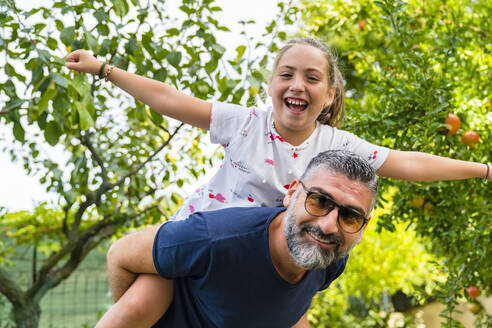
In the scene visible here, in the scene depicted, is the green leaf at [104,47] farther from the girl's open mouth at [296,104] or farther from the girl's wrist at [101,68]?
the girl's open mouth at [296,104]

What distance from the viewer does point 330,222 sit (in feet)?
3.72

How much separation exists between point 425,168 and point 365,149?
7.1 inches

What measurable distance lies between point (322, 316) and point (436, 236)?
3.68 metres

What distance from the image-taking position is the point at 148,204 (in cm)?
334

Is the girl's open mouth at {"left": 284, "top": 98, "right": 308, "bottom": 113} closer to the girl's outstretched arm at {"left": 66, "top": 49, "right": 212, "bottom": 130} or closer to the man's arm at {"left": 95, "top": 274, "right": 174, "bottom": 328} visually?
the girl's outstretched arm at {"left": 66, "top": 49, "right": 212, "bottom": 130}

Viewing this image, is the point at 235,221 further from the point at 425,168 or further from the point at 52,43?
the point at 52,43

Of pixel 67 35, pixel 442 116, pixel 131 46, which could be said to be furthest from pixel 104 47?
pixel 442 116

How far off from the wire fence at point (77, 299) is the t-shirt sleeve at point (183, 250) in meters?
3.54

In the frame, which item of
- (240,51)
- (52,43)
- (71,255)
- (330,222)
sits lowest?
(330,222)

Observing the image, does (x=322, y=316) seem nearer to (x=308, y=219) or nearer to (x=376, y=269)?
(x=376, y=269)

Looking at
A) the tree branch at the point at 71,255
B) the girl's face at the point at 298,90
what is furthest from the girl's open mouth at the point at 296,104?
the tree branch at the point at 71,255

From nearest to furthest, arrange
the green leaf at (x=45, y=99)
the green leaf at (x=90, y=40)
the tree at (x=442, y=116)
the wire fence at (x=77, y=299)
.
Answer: the green leaf at (x=45, y=99) < the green leaf at (x=90, y=40) < the tree at (x=442, y=116) < the wire fence at (x=77, y=299)

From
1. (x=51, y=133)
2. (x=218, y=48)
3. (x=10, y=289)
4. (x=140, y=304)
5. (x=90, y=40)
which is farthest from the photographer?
(x=10, y=289)

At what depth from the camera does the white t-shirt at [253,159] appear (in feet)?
4.88
